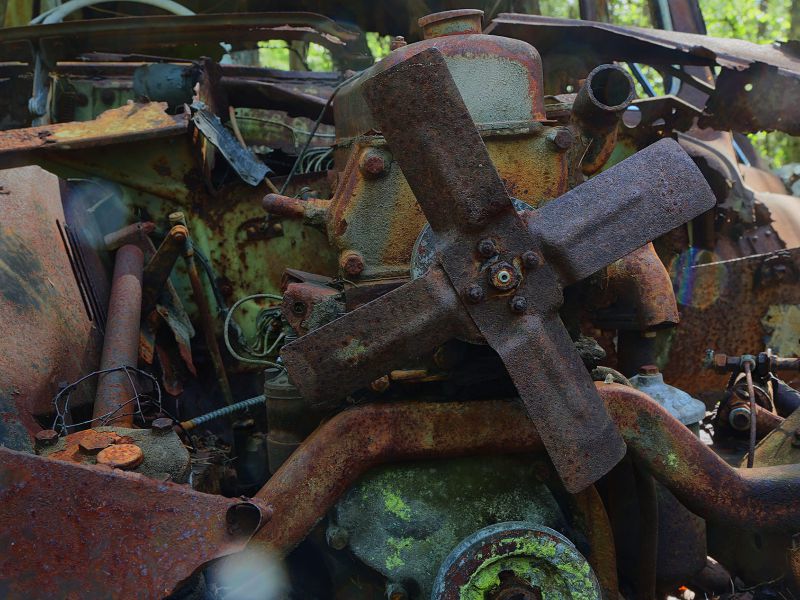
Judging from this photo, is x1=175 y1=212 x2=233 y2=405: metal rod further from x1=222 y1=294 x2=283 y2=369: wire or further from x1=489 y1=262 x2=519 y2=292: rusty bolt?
x1=489 y1=262 x2=519 y2=292: rusty bolt

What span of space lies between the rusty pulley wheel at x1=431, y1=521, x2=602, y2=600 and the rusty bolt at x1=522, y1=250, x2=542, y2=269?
2.15ft

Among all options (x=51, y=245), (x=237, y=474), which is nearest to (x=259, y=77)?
(x=51, y=245)

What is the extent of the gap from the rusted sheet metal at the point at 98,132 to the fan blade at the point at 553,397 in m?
1.95

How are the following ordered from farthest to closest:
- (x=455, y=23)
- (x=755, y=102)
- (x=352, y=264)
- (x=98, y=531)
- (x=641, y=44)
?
1. (x=641, y=44)
2. (x=755, y=102)
3. (x=455, y=23)
4. (x=352, y=264)
5. (x=98, y=531)

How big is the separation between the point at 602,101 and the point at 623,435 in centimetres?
98

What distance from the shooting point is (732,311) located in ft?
12.0

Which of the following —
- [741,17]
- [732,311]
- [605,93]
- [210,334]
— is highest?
[605,93]

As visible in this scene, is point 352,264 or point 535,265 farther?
point 352,264

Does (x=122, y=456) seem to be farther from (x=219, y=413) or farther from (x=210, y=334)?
(x=210, y=334)

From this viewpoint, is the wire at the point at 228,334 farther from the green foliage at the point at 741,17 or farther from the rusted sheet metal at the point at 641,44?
the green foliage at the point at 741,17

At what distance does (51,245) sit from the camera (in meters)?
2.77

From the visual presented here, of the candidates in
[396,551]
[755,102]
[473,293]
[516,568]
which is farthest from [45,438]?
[755,102]

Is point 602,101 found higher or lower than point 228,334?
higher

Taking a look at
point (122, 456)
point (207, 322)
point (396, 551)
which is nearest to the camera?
point (122, 456)
